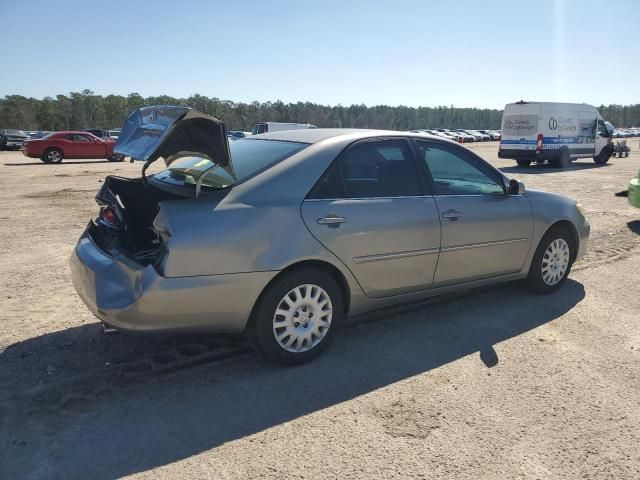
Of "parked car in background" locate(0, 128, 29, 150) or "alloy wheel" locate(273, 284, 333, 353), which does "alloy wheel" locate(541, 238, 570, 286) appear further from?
"parked car in background" locate(0, 128, 29, 150)

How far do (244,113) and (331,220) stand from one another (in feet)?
343

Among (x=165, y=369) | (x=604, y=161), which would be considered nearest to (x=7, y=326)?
(x=165, y=369)

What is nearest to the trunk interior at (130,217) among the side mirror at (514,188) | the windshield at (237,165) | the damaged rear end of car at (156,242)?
the damaged rear end of car at (156,242)

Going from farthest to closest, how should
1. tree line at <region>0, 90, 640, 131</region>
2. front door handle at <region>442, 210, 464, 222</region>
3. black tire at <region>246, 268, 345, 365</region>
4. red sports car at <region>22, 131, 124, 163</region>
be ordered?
tree line at <region>0, 90, 640, 131</region> → red sports car at <region>22, 131, 124, 163</region> → front door handle at <region>442, 210, 464, 222</region> → black tire at <region>246, 268, 345, 365</region>

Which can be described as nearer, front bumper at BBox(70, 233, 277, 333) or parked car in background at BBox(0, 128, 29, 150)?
front bumper at BBox(70, 233, 277, 333)

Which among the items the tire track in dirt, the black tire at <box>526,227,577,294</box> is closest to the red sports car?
the tire track in dirt

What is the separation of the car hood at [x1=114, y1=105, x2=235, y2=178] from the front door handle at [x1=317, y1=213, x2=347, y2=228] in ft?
2.27

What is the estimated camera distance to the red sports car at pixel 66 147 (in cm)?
2333

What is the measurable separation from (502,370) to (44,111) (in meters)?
88.7

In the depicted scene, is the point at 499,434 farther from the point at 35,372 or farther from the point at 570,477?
the point at 35,372

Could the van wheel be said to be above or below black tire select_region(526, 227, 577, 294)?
above

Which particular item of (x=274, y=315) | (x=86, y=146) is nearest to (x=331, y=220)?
(x=274, y=315)

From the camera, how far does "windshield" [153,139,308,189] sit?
11.3 feet

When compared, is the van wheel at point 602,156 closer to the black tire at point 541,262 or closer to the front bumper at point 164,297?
the black tire at point 541,262
